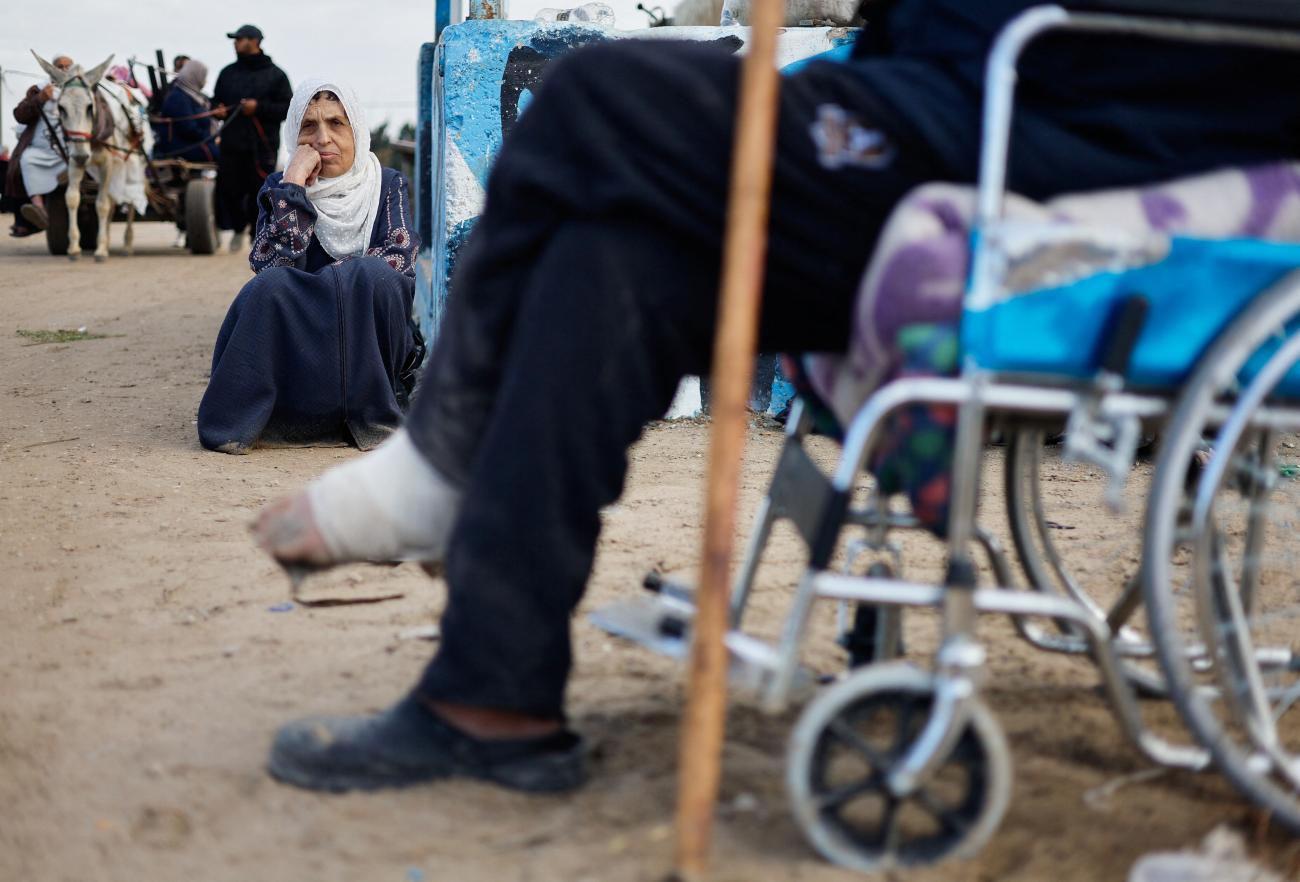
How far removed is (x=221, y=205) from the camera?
14.1 metres

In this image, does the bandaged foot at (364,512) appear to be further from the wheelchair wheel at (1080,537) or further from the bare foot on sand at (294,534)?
the wheelchair wheel at (1080,537)

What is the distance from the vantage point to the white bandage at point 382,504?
1772 millimetres

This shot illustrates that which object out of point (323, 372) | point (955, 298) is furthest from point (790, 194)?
point (323, 372)

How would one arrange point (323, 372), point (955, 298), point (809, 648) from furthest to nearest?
point (323, 372) → point (809, 648) → point (955, 298)

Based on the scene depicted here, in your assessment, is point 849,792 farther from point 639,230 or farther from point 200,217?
point 200,217

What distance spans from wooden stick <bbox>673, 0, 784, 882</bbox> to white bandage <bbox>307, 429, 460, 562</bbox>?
18.3 inches

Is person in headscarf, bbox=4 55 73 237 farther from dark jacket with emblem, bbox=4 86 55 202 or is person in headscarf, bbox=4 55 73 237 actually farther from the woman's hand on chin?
the woman's hand on chin

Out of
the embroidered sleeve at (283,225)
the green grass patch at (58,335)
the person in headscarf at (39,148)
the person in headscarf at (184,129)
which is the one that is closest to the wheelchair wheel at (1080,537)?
the embroidered sleeve at (283,225)

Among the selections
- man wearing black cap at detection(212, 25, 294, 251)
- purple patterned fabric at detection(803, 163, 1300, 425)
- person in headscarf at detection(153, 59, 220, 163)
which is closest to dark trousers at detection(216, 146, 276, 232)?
man wearing black cap at detection(212, 25, 294, 251)

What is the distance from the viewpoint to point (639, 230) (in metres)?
1.64

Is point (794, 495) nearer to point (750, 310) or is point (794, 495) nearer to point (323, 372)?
point (750, 310)

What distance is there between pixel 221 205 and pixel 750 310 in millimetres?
13779

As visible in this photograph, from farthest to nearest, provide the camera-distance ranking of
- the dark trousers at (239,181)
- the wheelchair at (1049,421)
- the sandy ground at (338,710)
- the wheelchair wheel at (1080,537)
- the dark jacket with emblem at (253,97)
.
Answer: the dark trousers at (239,181) → the dark jacket with emblem at (253,97) → the wheelchair wheel at (1080,537) → the sandy ground at (338,710) → the wheelchair at (1049,421)

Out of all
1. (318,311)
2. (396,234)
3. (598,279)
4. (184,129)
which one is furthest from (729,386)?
(184,129)
